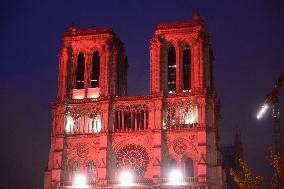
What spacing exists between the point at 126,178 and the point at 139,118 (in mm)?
7134

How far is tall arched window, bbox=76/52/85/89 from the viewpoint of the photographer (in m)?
76.9

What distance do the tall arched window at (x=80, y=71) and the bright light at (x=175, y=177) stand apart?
15.9 m

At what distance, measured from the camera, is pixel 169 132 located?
71.2 metres

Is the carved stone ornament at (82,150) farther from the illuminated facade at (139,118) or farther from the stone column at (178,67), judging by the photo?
the stone column at (178,67)

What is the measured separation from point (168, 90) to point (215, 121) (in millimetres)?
6573

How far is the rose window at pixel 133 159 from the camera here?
2837 inches

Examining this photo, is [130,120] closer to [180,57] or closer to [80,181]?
[80,181]

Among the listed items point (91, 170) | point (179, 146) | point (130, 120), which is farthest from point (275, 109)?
point (91, 170)

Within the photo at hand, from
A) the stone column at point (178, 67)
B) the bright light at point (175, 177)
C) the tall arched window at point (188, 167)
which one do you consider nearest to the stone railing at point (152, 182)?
the bright light at point (175, 177)

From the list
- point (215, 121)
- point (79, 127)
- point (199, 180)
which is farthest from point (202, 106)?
point (79, 127)

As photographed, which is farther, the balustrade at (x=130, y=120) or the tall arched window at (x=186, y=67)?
the tall arched window at (x=186, y=67)

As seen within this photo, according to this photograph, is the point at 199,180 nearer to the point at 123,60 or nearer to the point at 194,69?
the point at 194,69

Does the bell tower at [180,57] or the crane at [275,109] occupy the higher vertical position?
the bell tower at [180,57]

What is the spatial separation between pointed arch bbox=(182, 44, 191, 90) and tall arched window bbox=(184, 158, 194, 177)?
28.4ft
